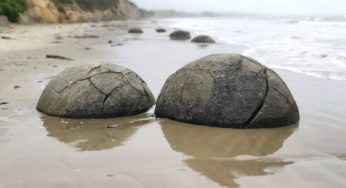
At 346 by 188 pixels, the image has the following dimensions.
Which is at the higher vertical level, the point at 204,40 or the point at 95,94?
the point at 95,94

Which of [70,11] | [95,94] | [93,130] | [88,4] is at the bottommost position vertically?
[70,11]

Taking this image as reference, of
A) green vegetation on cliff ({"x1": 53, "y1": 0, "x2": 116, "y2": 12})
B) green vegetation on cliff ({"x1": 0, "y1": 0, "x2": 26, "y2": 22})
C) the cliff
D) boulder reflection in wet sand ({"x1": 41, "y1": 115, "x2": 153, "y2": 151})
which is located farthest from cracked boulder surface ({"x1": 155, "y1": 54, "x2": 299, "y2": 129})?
green vegetation on cliff ({"x1": 53, "y1": 0, "x2": 116, "y2": 12})

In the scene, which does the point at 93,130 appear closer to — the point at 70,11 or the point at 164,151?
the point at 164,151

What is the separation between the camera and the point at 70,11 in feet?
155

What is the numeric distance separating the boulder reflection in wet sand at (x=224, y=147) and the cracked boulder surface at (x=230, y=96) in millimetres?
131

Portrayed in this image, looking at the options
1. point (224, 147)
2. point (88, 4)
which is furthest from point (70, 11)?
point (224, 147)

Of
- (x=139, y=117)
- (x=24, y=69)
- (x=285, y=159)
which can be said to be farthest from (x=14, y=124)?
(x=24, y=69)

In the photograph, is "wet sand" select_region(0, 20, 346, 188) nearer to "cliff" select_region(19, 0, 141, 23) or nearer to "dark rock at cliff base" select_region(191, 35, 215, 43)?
"dark rock at cliff base" select_region(191, 35, 215, 43)

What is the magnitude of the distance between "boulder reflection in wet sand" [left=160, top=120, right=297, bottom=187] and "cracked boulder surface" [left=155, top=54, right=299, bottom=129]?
0.13 metres

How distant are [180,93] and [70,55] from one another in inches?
327

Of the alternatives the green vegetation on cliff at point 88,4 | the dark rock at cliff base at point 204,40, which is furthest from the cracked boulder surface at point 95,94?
the green vegetation on cliff at point 88,4

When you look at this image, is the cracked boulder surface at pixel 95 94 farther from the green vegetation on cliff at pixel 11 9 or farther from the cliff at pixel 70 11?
the cliff at pixel 70 11

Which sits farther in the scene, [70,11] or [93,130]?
[70,11]

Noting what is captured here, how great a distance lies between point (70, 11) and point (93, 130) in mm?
43367
